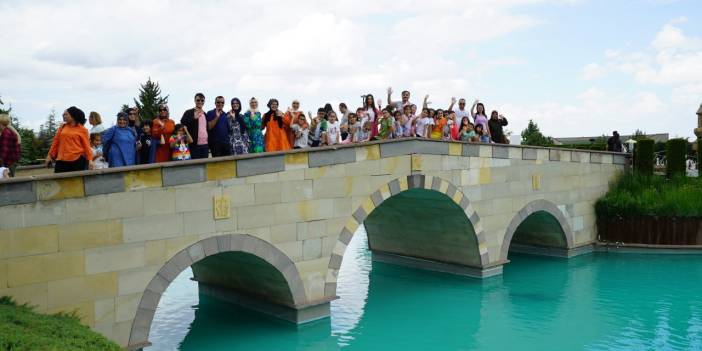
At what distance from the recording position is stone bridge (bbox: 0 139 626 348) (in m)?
9.21

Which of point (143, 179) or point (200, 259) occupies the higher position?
point (143, 179)

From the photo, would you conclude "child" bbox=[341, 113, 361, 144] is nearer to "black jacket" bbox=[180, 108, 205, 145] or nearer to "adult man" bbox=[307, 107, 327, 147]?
"adult man" bbox=[307, 107, 327, 147]

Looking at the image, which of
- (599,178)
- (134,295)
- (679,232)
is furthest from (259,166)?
(679,232)

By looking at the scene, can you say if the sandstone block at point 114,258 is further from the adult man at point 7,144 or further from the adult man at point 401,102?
the adult man at point 401,102

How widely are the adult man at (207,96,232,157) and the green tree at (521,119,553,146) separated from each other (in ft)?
126

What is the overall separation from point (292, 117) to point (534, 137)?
41957 millimetres

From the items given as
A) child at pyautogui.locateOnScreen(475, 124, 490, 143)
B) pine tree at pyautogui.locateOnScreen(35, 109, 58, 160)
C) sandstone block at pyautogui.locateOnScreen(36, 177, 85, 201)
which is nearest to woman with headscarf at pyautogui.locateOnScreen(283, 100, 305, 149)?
sandstone block at pyautogui.locateOnScreen(36, 177, 85, 201)

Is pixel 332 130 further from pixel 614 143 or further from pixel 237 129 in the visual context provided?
pixel 614 143

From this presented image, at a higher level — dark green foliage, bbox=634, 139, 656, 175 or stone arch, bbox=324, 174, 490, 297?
dark green foliage, bbox=634, 139, 656, 175

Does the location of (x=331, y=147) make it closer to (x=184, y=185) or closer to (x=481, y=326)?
(x=184, y=185)

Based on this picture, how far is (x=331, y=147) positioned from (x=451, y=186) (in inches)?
164

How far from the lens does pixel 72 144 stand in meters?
9.61

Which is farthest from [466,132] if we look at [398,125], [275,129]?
[275,129]

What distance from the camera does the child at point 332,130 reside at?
13.4m
